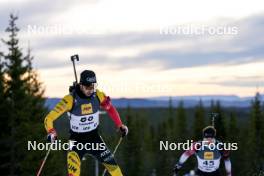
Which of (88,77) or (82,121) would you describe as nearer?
(88,77)

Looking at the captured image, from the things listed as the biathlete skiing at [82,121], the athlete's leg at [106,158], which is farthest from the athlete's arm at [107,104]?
the athlete's leg at [106,158]

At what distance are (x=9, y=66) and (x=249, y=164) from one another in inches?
1783

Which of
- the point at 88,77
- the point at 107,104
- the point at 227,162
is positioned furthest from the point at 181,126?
the point at 88,77

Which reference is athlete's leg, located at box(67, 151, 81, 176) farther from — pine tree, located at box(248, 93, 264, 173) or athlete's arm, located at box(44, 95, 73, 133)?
pine tree, located at box(248, 93, 264, 173)

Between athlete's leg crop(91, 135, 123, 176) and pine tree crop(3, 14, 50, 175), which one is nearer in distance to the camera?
athlete's leg crop(91, 135, 123, 176)

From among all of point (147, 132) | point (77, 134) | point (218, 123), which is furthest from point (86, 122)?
point (147, 132)

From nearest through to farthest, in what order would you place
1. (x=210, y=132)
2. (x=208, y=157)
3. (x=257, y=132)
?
1. (x=210, y=132)
2. (x=208, y=157)
3. (x=257, y=132)

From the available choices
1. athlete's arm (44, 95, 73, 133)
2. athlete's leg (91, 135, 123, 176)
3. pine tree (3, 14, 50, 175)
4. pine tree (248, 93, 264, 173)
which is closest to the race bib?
athlete's arm (44, 95, 73, 133)

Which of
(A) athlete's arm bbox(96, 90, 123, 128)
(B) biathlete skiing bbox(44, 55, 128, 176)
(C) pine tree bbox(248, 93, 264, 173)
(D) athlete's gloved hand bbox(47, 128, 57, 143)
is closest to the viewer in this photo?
(D) athlete's gloved hand bbox(47, 128, 57, 143)

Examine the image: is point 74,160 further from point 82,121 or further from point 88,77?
point 88,77

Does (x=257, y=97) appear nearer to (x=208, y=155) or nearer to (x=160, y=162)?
(x=160, y=162)

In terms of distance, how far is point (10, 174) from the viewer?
4112 cm

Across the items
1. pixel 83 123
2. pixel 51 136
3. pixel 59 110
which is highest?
pixel 59 110

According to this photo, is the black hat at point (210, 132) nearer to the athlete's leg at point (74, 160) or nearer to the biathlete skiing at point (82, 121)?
the biathlete skiing at point (82, 121)
